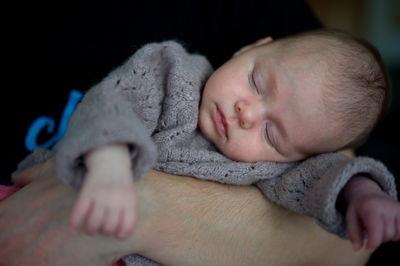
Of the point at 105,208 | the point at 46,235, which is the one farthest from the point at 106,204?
the point at 46,235

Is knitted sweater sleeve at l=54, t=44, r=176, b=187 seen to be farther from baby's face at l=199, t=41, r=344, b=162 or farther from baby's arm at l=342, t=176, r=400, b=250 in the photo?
baby's arm at l=342, t=176, r=400, b=250

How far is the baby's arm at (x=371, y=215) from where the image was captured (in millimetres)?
762

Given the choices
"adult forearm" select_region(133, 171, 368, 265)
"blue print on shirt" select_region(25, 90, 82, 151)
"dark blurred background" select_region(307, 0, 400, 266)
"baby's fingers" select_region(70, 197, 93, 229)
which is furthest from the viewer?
"dark blurred background" select_region(307, 0, 400, 266)

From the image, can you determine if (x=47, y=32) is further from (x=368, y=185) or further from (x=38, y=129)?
(x=368, y=185)

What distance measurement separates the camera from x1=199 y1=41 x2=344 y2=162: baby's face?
3.36 feet

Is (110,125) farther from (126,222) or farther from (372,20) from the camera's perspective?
(372,20)

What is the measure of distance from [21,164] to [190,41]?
2.08 ft

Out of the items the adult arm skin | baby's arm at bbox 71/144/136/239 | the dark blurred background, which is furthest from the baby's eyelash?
the dark blurred background

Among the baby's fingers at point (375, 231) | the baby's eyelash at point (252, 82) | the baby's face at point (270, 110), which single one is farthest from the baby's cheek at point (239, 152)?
the baby's fingers at point (375, 231)

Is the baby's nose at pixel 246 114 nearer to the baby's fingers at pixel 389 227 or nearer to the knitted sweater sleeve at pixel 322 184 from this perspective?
the knitted sweater sleeve at pixel 322 184

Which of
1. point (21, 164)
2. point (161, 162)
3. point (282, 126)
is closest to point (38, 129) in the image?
point (21, 164)

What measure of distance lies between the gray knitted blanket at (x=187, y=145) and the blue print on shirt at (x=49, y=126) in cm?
8

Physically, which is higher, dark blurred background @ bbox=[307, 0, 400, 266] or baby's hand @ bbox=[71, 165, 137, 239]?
baby's hand @ bbox=[71, 165, 137, 239]

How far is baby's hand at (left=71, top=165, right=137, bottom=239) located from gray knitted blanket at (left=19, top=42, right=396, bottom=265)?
0.51ft
